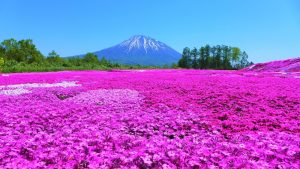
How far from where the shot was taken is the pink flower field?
→ 6262 millimetres

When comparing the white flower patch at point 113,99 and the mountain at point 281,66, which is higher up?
the mountain at point 281,66

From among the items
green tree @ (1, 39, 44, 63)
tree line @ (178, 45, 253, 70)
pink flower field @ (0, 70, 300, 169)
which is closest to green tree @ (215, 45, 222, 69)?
tree line @ (178, 45, 253, 70)

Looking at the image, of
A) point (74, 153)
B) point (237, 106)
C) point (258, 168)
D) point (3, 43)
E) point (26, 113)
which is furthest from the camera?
point (3, 43)

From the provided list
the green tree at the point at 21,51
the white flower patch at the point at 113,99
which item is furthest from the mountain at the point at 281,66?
the green tree at the point at 21,51

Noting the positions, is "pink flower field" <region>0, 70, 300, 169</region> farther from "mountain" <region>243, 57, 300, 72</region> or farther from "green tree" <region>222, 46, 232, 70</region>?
"green tree" <region>222, 46, 232, 70</region>

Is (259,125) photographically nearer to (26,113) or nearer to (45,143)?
Result: (45,143)

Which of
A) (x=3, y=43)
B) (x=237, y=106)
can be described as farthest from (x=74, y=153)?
(x=3, y=43)

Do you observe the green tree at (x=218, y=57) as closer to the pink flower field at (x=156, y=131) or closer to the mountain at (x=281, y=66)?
the mountain at (x=281, y=66)

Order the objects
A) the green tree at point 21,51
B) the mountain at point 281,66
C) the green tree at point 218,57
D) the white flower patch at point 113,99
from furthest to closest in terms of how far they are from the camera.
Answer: the green tree at point 218,57 < the green tree at point 21,51 < the mountain at point 281,66 < the white flower patch at point 113,99

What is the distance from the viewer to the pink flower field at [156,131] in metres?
6.26

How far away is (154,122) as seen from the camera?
10.5m

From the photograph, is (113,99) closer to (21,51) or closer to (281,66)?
(281,66)

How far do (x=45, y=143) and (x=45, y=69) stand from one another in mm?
49273

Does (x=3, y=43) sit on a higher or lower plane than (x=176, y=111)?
higher
